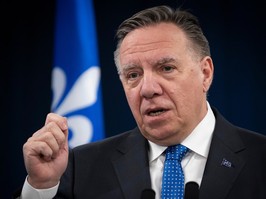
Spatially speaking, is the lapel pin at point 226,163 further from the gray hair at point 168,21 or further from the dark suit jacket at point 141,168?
the gray hair at point 168,21

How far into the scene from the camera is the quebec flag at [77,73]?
320 cm

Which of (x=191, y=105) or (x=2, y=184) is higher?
(x=191, y=105)

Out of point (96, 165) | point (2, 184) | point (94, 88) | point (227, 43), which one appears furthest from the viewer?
point (2, 184)

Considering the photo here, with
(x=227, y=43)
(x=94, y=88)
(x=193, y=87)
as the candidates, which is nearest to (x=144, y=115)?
(x=193, y=87)

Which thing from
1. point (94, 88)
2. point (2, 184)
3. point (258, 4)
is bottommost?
point (2, 184)

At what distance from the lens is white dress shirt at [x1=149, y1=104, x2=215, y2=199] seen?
6.21ft

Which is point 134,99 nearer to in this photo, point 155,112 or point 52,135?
point 155,112

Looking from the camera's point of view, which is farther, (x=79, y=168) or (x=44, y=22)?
(x=44, y=22)

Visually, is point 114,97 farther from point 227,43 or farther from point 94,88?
point 227,43

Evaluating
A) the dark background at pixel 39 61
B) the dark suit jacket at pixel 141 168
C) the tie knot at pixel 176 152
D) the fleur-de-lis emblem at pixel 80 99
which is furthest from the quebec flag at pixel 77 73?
the tie knot at pixel 176 152

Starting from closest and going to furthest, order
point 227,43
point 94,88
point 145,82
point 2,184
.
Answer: point 145,82 < point 94,88 < point 227,43 < point 2,184

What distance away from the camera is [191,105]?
6.58 feet

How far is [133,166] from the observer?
2004mm

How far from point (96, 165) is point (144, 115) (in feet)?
1.18
